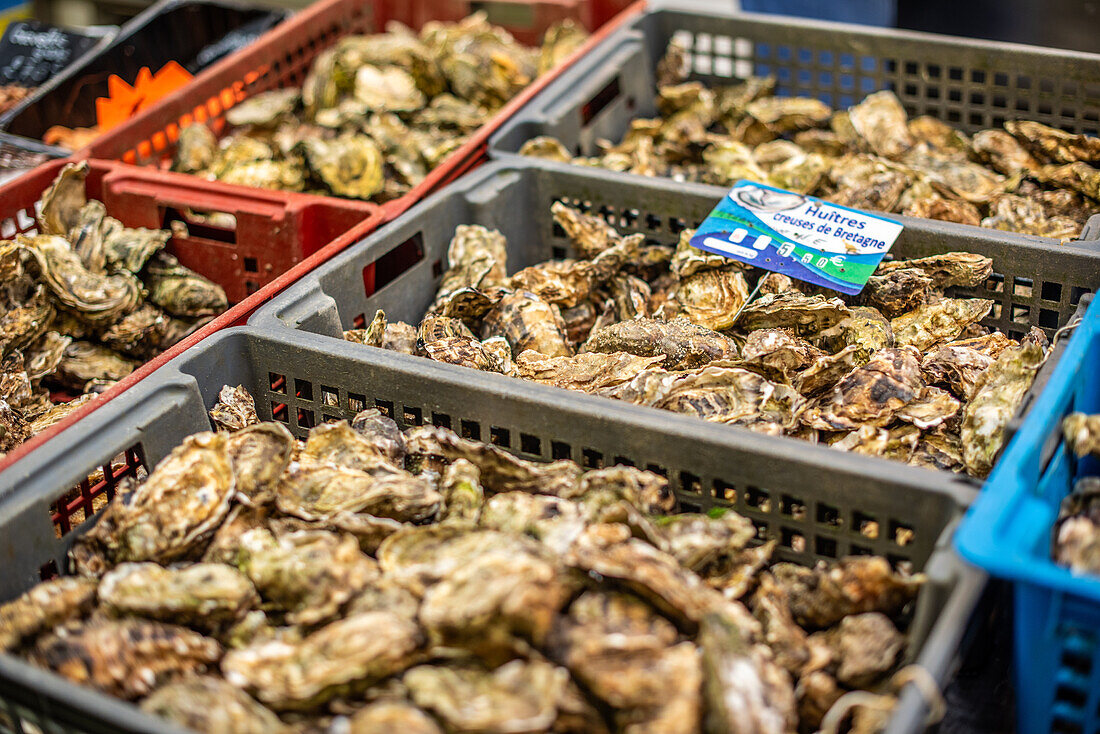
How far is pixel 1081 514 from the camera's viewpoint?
1.31 meters

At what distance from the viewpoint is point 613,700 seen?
3.58 feet

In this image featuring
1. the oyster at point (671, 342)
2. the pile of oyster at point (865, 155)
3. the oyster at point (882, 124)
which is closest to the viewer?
the oyster at point (671, 342)

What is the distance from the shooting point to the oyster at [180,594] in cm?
127

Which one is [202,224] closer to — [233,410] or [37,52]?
[233,410]

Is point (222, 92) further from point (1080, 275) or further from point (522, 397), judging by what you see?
point (1080, 275)

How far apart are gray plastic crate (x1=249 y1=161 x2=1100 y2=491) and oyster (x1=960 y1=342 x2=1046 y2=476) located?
25cm

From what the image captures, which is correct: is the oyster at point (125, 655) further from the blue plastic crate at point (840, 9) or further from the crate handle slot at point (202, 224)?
the blue plastic crate at point (840, 9)

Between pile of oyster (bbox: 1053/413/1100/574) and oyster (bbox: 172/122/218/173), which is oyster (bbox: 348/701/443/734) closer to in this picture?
pile of oyster (bbox: 1053/413/1100/574)

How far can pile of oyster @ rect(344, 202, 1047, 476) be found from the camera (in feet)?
5.19

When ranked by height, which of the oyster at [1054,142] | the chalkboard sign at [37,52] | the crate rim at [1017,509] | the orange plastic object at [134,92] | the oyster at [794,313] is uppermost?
the chalkboard sign at [37,52]

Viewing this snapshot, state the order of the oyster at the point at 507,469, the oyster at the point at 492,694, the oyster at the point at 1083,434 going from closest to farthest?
1. the oyster at the point at 492,694
2. the oyster at the point at 1083,434
3. the oyster at the point at 507,469

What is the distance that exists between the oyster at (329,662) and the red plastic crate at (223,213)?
3.17 feet

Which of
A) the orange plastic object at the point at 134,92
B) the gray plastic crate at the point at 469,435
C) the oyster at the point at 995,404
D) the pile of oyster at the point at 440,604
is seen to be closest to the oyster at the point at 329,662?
the pile of oyster at the point at 440,604

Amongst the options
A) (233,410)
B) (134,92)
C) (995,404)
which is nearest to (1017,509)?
(995,404)
